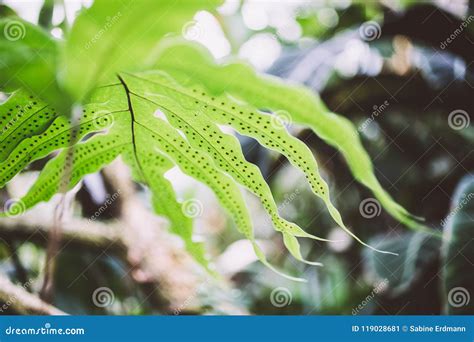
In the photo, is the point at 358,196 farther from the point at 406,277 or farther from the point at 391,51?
the point at 391,51

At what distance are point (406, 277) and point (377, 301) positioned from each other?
0.28ft

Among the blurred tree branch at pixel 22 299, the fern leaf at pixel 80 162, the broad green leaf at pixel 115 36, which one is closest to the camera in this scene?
the broad green leaf at pixel 115 36

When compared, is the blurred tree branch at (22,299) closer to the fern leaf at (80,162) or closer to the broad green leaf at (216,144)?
the fern leaf at (80,162)

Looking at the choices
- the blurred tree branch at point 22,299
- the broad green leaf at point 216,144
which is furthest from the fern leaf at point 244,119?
the blurred tree branch at point 22,299

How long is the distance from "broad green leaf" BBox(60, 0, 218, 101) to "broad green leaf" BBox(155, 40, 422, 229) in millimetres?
18

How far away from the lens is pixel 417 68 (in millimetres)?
1087

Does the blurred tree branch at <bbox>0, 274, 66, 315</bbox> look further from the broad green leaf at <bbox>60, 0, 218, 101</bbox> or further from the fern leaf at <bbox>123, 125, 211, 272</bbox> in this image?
the broad green leaf at <bbox>60, 0, 218, 101</bbox>

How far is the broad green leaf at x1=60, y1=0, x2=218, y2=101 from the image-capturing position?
1.38ft

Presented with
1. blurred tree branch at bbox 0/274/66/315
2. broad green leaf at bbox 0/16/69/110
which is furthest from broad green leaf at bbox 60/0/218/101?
blurred tree branch at bbox 0/274/66/315

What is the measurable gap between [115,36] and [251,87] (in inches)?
4.8

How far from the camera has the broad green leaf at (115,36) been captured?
1.38 feet

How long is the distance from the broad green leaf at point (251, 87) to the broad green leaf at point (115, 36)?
18 millimetres

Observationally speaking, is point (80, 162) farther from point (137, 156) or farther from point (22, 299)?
point (22, 299)

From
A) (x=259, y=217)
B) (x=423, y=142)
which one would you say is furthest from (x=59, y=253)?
(x=423, y=142)
